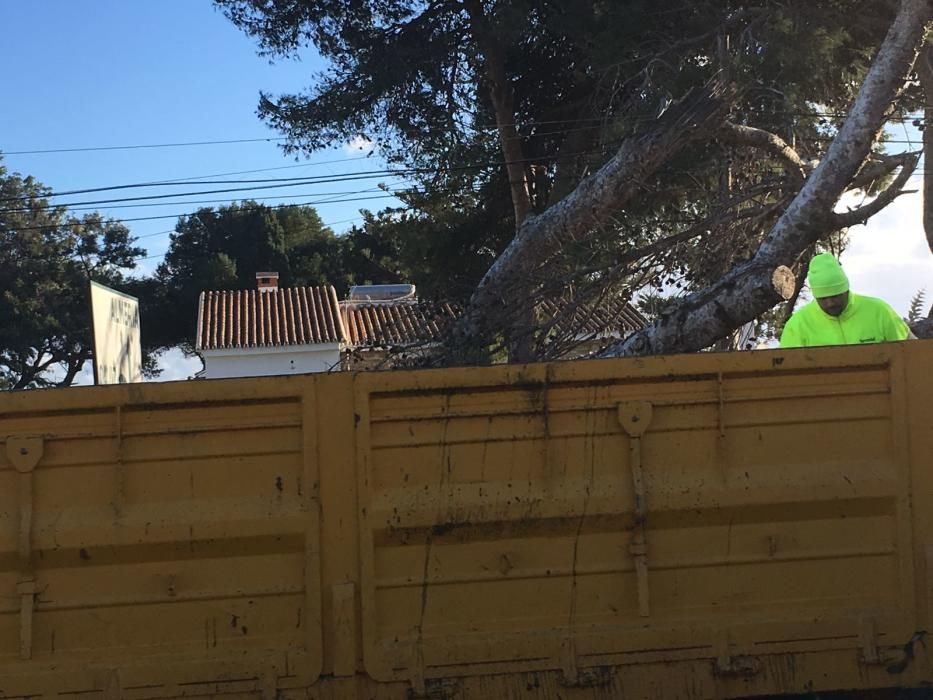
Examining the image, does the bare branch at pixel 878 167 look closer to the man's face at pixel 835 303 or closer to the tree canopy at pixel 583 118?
the tree canopy at pixel 583 118

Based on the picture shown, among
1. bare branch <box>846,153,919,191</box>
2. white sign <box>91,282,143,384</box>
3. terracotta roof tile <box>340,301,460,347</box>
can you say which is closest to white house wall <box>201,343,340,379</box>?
terracotta roof tile <box>340,301,460,347</box>

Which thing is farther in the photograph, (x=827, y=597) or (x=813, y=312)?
(x=813, y=312)

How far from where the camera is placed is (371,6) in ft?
50.8

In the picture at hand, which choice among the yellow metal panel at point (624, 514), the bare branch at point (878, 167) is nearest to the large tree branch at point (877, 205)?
the bare branch at point (878, 167)

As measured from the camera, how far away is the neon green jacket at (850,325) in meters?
4.48

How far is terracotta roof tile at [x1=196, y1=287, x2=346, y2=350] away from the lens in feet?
96.5

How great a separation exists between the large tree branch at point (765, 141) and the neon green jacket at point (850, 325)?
6.33 meters

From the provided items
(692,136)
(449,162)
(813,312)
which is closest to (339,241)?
(449,162)

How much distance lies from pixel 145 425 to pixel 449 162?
13.5 m

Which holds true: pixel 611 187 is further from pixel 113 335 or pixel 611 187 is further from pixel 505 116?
pixel 505 116

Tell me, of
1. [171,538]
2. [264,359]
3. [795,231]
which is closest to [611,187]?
[795,231]

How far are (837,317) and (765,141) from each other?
21.6ft

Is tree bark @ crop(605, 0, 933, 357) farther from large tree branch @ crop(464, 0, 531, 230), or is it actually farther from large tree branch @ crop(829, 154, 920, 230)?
large tree branch @ crop(464, 0, 531, 230)

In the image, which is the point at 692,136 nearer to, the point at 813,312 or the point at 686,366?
the point at 813,312
